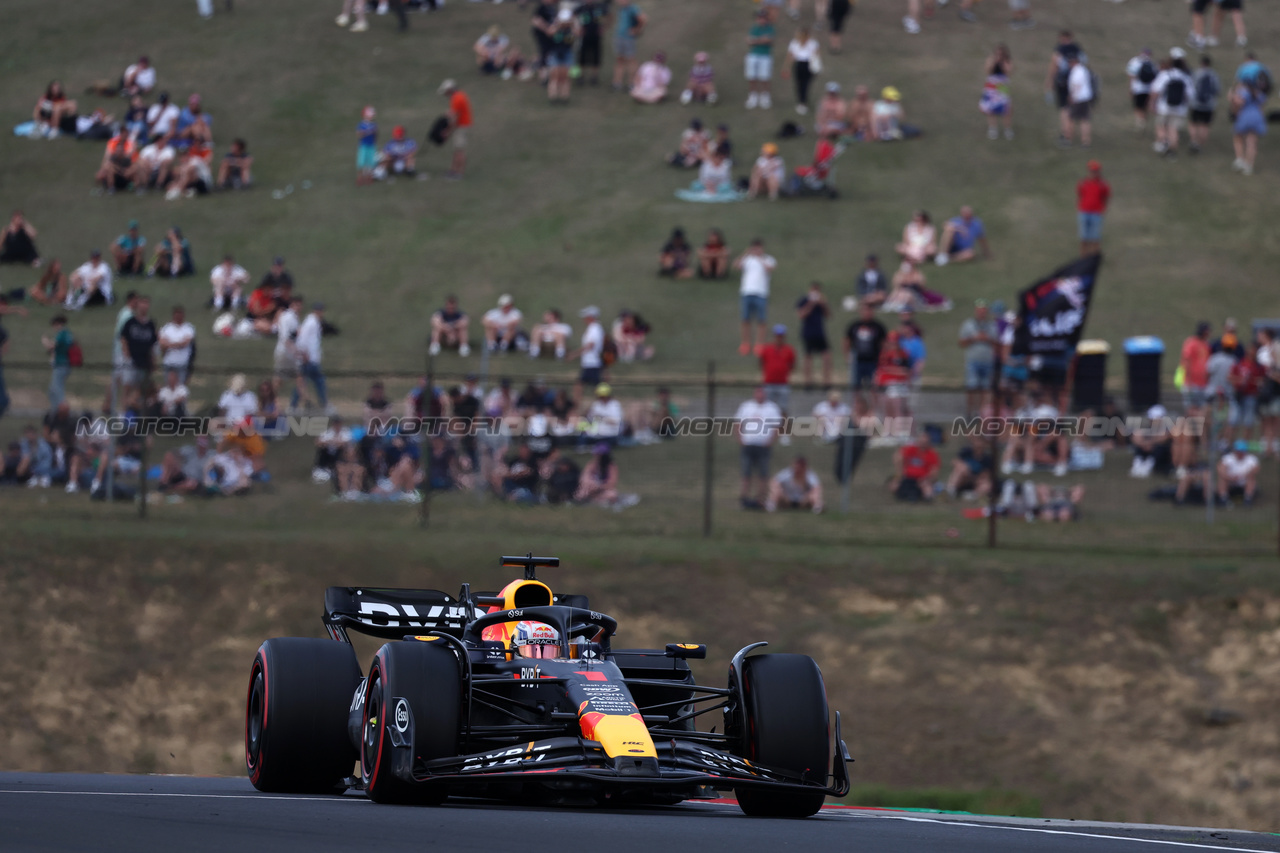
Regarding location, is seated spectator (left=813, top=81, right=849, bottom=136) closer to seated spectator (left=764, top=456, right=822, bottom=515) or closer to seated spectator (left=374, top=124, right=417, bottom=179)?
→ seated spectator (left=374, top=124, right=417, bottom=179)

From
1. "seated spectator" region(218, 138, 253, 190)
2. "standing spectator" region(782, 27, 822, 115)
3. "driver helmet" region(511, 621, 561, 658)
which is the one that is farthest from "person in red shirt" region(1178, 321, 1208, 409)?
"seated spectator" region(218, 138, 253, 190)

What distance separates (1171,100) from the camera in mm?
34875

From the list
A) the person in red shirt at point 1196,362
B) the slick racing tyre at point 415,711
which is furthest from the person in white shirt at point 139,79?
the slick racing tyre at point 415,711

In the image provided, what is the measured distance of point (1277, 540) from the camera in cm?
1847

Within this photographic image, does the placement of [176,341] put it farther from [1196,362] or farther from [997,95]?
[997,95]

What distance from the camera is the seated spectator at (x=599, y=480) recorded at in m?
19.3

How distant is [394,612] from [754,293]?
17711 mm

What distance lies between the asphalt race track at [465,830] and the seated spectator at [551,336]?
707 inches

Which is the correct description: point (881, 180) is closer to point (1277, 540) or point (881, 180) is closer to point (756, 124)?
point (756, 124)

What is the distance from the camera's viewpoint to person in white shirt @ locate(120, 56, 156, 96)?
3950 cm

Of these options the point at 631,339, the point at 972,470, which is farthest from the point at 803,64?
→ the point at 972,470

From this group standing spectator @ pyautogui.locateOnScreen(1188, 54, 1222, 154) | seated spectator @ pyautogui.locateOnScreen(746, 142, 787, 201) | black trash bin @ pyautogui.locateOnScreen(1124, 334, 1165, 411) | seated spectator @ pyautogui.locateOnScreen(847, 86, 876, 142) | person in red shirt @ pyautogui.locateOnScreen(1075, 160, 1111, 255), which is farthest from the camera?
seated spectator @ pyautogui.locateOnScreen(847, 86, 876, 142)

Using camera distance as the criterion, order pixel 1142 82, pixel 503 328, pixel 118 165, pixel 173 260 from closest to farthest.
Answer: pixel 503 328, pixel 173 260, pixel 118 165, pixel 1142 82

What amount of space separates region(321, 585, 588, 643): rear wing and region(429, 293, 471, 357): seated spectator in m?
17.4
